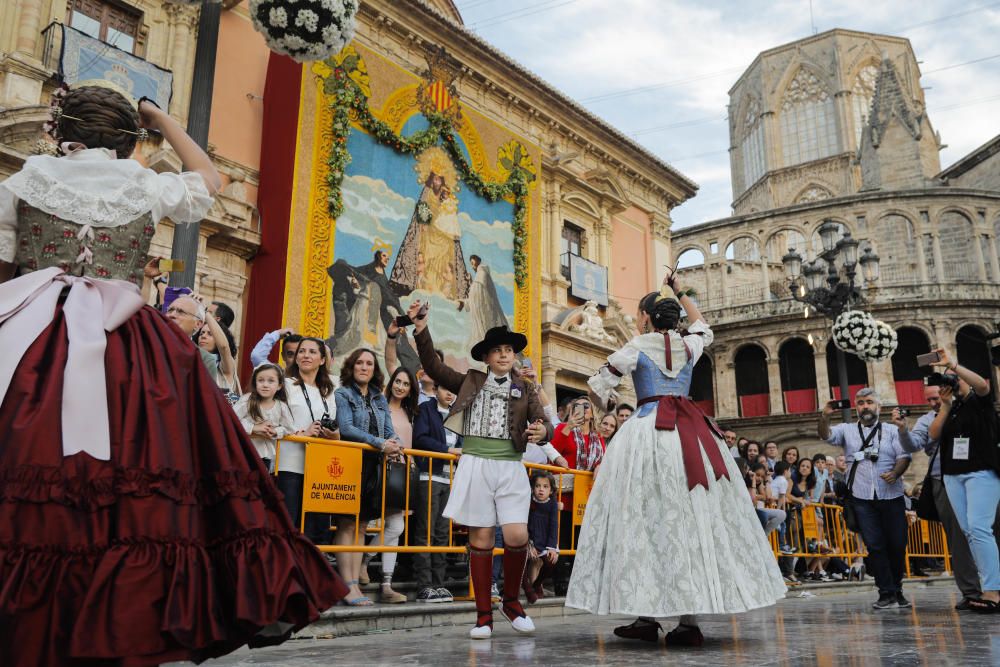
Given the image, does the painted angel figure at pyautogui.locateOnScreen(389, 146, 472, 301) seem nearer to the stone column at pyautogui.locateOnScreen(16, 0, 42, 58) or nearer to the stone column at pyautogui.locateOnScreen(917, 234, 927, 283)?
the stone column at pyautogui.locateOnScreen(16, 0, 42, 58)

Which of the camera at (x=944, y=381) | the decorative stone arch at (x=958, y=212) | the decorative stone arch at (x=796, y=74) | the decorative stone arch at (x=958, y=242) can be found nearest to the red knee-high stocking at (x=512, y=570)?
the camera at (x=944, y=381)

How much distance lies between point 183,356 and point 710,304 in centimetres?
3524

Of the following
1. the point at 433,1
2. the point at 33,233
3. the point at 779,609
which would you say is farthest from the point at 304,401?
the point at 433,1

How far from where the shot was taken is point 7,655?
6.18 ft

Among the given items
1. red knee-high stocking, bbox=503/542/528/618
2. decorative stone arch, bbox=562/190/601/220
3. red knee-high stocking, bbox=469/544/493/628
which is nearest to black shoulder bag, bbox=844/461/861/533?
red knee-high stocking, bbox=503/542/528/618

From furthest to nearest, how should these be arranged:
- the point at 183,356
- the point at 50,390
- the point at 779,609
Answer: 1. the point at 779,609
2. the point at 183,356
3. the point at 50,390

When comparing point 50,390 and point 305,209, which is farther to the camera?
point 305,209

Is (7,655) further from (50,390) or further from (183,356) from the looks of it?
(183,356)

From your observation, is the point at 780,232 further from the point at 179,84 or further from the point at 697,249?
the point at 179,84

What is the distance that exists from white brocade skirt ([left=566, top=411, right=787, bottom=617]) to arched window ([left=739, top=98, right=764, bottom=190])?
52543 mm

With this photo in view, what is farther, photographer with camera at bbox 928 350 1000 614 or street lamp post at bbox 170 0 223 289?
photographer with camera at bbox 928 350 1000 614

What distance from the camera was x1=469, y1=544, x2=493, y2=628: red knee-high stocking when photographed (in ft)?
15.4

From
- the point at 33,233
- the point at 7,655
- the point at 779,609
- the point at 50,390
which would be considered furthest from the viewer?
the point at 779,609

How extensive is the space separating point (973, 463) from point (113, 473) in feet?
21.6
